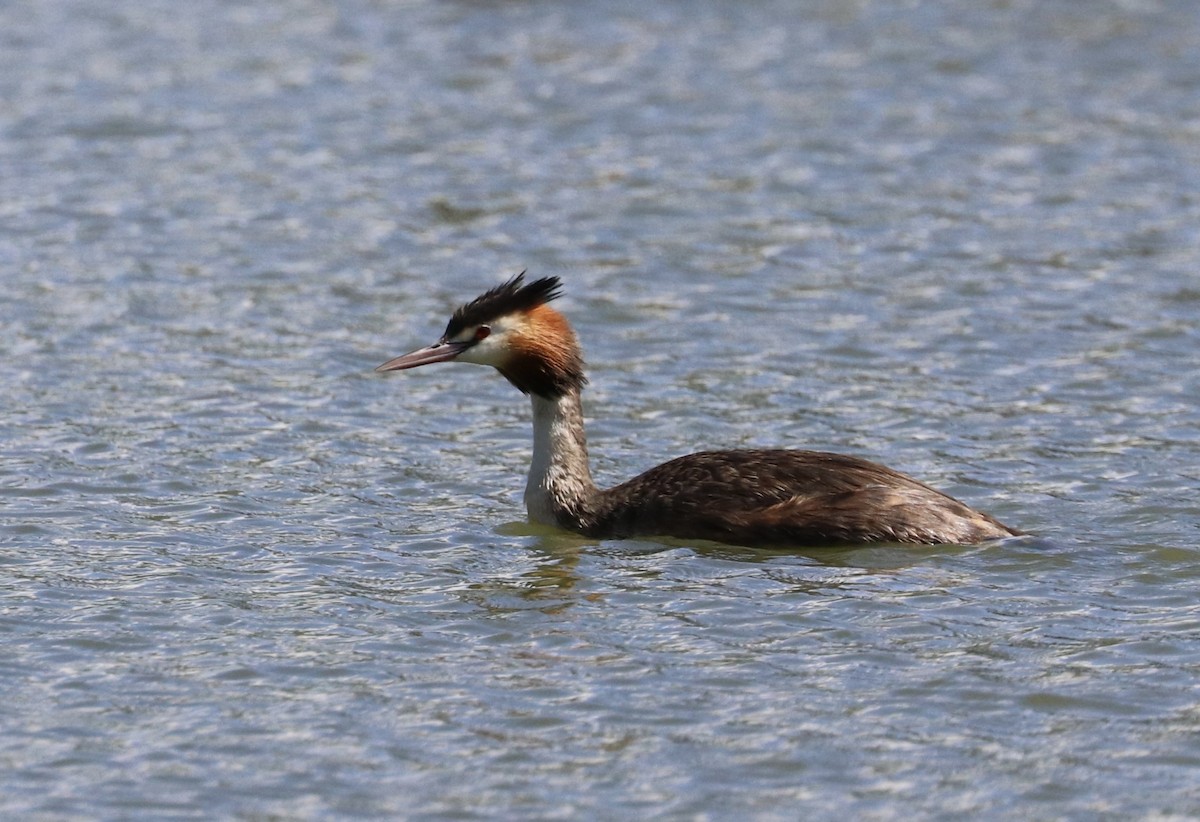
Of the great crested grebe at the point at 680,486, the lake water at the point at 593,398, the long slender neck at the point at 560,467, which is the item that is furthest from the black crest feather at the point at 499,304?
the lake water at the point at 593,398

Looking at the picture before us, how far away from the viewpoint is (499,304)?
1098cm

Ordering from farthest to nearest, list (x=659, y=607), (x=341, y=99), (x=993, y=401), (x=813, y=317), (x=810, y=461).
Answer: (x=341, y=99) → (x=813, y=317) → (x=993, y=401) → (x=810, y=461) → (x=659, y=607)

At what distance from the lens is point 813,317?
1472 cm

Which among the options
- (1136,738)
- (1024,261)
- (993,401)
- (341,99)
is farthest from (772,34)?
(1136,738)

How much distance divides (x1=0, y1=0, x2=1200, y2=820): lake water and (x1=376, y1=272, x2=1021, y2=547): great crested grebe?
0.18 meters

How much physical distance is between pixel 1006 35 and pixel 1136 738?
15830 mm

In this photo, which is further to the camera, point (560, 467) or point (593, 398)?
point (593, 398)

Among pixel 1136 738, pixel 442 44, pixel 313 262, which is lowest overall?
pixel 1136 738

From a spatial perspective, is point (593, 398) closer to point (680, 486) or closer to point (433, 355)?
point (433, 355)

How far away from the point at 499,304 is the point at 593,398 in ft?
7.87

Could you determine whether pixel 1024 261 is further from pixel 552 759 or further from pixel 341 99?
pixel 552 759

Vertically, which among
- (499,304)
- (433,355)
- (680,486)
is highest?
(499,304)

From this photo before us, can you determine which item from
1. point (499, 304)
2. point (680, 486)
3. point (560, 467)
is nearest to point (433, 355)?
point (499, 304)

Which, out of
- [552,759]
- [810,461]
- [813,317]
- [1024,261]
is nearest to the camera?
[552,759]
